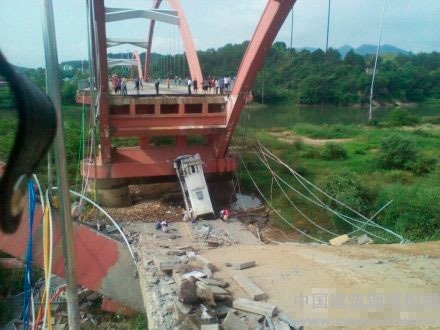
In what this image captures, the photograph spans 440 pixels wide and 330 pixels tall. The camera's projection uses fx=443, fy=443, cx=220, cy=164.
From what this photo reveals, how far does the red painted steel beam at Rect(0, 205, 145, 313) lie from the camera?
5227 millimetres

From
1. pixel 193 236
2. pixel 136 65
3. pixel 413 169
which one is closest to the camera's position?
pixel 193 236

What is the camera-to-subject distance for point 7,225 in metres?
0.87

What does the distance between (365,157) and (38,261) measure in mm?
20156

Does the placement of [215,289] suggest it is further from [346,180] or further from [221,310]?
[346,180]

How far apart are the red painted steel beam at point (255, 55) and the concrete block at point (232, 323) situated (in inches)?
303

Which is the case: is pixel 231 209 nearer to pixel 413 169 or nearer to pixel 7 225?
pixel 413 169

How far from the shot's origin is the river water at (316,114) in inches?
1768

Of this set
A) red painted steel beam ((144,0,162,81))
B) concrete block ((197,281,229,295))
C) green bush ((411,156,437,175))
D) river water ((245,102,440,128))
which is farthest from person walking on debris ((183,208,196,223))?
river water ((245,102,440,128))

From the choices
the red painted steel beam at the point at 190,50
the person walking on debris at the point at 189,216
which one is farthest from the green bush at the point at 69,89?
the person walking on debris at the point at 189,216

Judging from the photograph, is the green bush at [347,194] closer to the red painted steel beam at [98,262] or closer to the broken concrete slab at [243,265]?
the broken concrete slab at [243,265]

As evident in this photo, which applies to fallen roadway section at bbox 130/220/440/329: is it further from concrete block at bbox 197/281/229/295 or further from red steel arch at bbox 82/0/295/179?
red steel arch at bbox 82/0/295/179

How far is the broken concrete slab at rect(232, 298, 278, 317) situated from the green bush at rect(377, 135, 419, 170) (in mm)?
16328

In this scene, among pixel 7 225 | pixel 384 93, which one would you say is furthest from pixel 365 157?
pixel 384 93

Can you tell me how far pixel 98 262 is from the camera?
5645 millimetres
